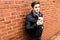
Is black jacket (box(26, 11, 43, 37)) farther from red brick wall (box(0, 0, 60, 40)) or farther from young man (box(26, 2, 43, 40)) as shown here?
red brick wall (box(0, 0, 60, 40))

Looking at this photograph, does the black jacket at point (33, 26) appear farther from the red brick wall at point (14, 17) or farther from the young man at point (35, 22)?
the red brick wall at point (14, 17)

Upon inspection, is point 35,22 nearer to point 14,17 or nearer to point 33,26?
point 33,26

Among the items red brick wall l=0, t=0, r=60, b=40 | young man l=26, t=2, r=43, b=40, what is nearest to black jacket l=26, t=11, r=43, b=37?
young man l=26, t=2, r=43, b=40

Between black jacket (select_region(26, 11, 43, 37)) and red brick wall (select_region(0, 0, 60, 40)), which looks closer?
red brick wall (select_region(0, 0, 60, 40))

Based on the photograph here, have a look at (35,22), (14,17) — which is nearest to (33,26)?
(35,22)

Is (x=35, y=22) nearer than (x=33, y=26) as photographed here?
No

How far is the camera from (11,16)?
3.69 metres

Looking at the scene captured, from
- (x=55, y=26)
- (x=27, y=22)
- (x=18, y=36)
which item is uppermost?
(x=27, y=22)

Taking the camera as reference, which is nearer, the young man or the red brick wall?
the red brick wall

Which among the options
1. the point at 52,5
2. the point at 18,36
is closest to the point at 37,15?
the point at 18,36

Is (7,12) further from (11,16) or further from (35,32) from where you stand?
(35,32)

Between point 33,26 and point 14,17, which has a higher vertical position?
point 14,17

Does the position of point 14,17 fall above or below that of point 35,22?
above

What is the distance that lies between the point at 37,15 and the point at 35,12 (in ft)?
0.29
